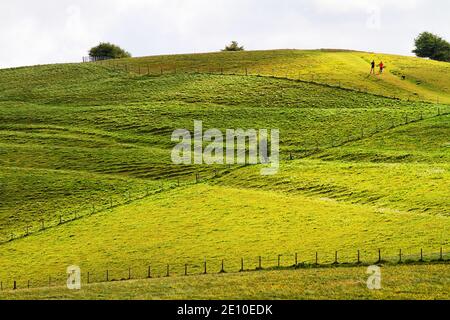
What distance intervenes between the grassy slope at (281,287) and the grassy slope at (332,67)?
6452 cm

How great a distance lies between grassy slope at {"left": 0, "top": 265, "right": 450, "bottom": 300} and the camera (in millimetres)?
36719

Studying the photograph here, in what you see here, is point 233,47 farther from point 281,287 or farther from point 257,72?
point 281,287

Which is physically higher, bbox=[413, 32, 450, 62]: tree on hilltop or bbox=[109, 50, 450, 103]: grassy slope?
bbox=[413, 32, 450, 62]: tree on hilltop

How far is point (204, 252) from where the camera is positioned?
168 ft

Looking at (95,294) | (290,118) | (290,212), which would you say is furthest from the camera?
(290,118)

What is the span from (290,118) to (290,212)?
35.5 metres

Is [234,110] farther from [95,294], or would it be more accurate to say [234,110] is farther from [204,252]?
[95,294]

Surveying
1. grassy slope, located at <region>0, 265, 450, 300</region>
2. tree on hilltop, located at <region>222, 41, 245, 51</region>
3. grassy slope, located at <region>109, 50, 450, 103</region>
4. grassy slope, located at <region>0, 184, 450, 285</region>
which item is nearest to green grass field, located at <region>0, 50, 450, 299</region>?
grassy slope, located at <region>0, 184, 450, 285</region>

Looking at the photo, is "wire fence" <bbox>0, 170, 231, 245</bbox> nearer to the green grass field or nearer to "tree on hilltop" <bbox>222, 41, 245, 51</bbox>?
the green grass field

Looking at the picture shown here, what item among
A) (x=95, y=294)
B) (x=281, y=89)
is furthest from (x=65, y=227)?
(x=281, y=89)

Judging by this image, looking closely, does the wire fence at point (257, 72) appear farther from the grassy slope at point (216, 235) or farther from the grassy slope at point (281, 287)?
the grassy slope at point (281, 287)

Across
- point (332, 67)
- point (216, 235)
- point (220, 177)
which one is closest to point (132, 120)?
point (220, 177)

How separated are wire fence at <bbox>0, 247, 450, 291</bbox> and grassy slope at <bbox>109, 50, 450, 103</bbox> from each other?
59557 mm
